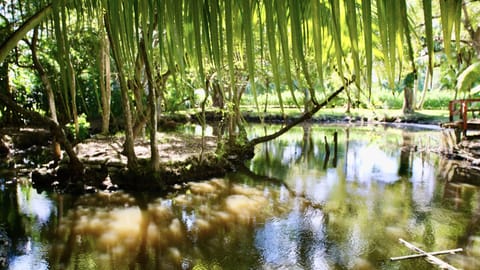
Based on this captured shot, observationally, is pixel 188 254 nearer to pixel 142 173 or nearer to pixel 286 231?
pixel 286 231

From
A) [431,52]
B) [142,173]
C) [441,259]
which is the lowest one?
[441,259]

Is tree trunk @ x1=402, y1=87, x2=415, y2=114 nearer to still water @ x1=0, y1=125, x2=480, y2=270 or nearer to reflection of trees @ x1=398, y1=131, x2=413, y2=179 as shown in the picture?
reflection of trees @ x1=398, y1=131, x2=413, y2=179

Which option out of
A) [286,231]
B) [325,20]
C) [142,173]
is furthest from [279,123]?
[325,20]

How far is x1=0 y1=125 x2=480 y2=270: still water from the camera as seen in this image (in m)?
4.83

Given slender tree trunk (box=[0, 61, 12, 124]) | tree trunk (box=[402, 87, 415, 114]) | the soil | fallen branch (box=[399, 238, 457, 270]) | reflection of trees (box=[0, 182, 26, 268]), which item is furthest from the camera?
tree trunk (box=[402, 87, 415, 114])

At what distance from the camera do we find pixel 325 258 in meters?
4.88

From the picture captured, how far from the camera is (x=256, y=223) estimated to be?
6.04 metres

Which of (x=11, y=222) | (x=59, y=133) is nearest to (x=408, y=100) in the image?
(x=59, y=133)

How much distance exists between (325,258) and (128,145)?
4.31 meters

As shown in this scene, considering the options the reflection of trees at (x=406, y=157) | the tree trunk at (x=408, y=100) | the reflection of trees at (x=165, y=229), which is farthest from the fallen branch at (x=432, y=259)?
the tree trunk at (x=408, y=100)

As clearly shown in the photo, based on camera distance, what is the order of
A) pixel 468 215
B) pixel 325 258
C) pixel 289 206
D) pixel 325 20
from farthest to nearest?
pixel 289 206 → pixel 468 215 → pixel 325 258 → pixel 325 20

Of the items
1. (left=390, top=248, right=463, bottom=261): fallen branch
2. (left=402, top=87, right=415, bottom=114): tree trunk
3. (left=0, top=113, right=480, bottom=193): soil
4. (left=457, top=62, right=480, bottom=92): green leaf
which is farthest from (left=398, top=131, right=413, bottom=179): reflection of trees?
(left=402, top=87, right=415, bottom=114): tree trunk

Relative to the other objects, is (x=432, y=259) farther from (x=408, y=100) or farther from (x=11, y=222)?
(x=408, y=100)

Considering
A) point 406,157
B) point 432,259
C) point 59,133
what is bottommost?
point 432,259
